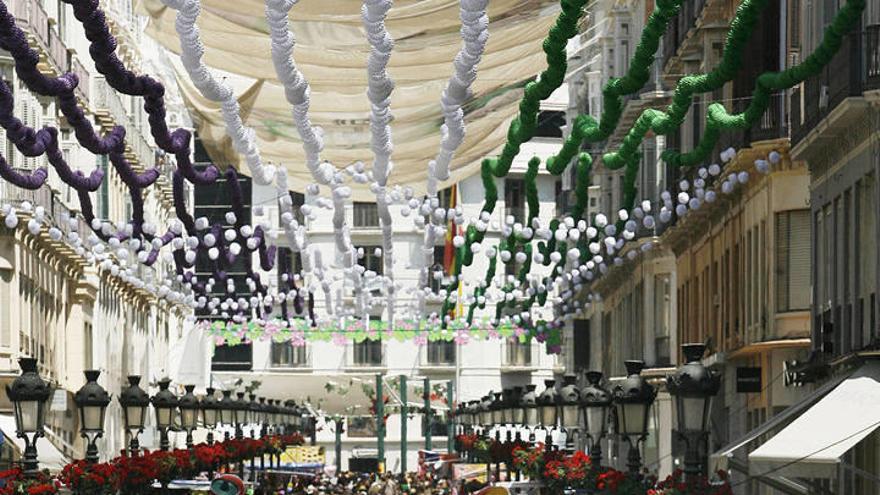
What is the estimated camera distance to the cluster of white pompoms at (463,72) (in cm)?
2244

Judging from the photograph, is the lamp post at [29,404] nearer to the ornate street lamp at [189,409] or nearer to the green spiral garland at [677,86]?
the green spiral garland at [677,86]

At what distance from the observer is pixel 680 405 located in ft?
74.6

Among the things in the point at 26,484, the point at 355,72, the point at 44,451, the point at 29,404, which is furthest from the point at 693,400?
the point at 44,451

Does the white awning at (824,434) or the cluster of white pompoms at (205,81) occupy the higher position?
the cluster of white pompoms at (205,81)

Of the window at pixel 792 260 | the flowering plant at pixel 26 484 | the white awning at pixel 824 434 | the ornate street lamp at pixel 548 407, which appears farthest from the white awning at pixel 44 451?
the white awning at pixel 824 434

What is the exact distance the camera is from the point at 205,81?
25.5 meters

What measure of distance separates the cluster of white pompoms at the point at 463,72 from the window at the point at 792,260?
749 centimetres

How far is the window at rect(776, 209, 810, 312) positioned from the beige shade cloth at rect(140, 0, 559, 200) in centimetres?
484

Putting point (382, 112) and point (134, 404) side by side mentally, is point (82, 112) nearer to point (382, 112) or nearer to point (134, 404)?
point (382, 112)

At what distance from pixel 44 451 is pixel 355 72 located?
403 inches

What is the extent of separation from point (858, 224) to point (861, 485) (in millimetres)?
3469

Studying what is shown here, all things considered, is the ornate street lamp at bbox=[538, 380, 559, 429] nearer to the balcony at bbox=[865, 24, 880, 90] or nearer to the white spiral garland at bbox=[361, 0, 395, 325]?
the white spiral garland at bbox=[361, 0, 395, 325]

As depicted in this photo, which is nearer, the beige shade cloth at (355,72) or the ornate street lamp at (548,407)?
the beige shade cloth at (355,72)

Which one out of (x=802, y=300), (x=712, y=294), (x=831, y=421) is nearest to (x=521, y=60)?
(x=802, y=300)
